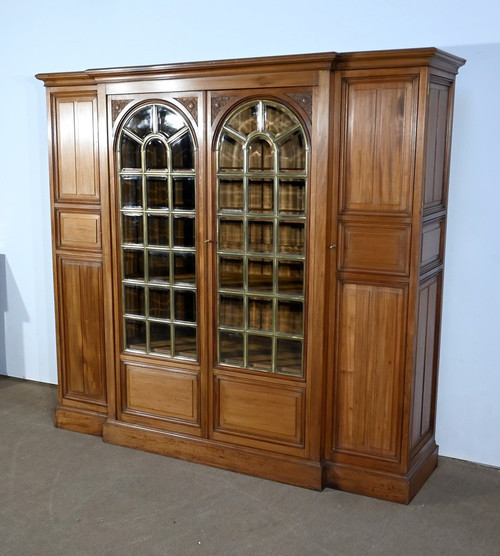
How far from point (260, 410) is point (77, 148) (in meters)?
1.65

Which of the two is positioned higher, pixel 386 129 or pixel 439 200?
pixel 386 129

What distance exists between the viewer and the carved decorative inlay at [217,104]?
308 centimetres

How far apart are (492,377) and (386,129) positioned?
136cm

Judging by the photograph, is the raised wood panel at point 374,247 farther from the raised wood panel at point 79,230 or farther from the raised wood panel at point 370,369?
the raised wood panel at point 79,230

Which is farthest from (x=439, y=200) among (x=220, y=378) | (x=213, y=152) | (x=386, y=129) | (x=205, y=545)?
(x=205, y=545)

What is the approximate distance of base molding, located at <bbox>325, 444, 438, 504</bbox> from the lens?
302 centimetres

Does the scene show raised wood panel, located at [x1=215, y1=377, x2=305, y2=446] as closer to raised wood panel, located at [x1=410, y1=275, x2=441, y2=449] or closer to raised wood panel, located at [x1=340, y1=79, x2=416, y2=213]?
raised wood panel, located at [x1=410, y1=275, x2=441, y2=449]

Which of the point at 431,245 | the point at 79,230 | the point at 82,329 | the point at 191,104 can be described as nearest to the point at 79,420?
the point at 82,329

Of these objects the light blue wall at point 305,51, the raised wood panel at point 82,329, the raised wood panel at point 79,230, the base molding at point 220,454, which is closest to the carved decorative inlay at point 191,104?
the light blue wall at point 305,51

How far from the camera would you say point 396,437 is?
3.04 m

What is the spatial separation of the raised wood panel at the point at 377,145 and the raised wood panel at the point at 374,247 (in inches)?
3.4

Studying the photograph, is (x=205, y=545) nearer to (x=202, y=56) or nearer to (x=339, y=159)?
(x=339, y=159)

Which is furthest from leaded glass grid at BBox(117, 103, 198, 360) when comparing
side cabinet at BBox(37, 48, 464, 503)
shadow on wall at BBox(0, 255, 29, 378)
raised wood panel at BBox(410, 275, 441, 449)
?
shadow on wall at BBox(0, 255, 29, 378)

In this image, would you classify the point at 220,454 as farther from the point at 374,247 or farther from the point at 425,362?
the point at 374,247
